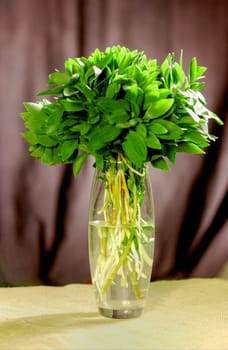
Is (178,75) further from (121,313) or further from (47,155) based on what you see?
(121,313)

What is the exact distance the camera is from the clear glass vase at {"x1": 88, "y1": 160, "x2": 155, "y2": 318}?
117 centimetres

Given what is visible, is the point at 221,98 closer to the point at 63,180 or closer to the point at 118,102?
the point at 63,180

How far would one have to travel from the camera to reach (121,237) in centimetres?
117

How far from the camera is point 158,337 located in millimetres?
1120

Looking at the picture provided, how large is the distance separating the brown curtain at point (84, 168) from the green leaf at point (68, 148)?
1.45 feet

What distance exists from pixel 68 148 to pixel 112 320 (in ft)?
0.95

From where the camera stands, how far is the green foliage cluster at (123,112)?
3.61 ft

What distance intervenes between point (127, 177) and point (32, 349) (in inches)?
11.9

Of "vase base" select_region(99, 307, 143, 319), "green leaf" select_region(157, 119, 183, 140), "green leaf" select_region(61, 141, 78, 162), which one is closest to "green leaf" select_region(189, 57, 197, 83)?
"green leaf" select_region(157, 119, 183, 140)

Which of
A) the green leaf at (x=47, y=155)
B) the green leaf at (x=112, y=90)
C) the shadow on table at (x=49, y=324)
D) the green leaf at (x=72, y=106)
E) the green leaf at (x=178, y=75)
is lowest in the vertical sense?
the shadow on table at (x=49, y=324)

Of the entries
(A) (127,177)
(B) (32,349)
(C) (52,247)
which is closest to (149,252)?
(A) (127,177)

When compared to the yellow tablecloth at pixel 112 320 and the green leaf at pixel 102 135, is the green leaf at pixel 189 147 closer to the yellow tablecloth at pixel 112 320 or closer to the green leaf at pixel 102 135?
the green leaf at pixel 102 135

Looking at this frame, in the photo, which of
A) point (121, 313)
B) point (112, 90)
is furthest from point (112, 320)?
point (112, 90)

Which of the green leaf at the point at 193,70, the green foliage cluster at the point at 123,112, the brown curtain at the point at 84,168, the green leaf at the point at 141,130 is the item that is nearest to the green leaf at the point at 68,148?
the green foliage cluster at the point at 123,112
